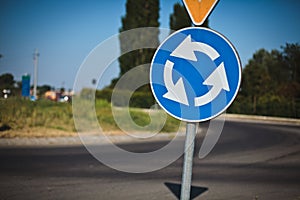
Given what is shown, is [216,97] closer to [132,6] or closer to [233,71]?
[233,71]

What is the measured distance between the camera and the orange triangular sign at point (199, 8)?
9.49ft

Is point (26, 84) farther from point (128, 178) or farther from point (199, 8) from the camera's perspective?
point (199, 8)

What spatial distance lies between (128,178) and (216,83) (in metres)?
4.51

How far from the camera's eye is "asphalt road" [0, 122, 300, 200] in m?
5.70

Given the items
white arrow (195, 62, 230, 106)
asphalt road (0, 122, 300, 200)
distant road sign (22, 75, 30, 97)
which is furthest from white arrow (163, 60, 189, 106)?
distant road sign (22, 75, 30, 97)

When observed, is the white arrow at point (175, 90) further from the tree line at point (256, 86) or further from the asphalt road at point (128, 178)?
the tree line at point (256, 86)

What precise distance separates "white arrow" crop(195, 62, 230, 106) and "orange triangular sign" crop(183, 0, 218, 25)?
39 cm

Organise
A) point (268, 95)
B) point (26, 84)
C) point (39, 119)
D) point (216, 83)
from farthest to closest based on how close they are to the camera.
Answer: point (268, 95)
point (26, 84)
point (39, 119)
point (216, 83)

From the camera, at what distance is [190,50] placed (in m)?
2.92

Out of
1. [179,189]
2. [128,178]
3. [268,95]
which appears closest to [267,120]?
[268,95]

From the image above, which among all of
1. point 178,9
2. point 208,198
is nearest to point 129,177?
point 208,198

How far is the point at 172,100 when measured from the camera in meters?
2.93

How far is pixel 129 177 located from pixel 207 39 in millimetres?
4638

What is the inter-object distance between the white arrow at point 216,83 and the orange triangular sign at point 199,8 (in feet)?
1.29
